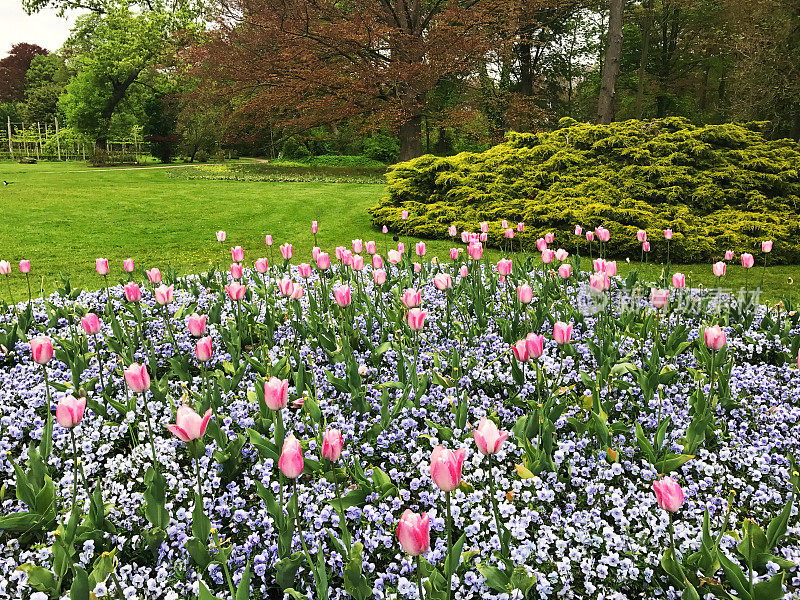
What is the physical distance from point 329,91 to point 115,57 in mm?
18343

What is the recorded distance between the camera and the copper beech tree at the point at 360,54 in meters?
17.5

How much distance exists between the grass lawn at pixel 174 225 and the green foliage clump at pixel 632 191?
41 centimetres

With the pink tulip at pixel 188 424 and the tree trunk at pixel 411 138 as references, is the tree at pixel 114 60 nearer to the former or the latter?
the tree trunk at pixel 411 138

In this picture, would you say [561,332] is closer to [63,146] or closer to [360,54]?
[360,54]

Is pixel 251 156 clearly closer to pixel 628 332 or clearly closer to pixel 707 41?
pixel 707 41

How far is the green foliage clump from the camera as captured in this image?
741 cm

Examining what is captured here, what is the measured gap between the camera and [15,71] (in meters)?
58.7

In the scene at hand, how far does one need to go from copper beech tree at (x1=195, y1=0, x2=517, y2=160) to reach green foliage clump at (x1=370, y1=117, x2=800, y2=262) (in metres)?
8.91

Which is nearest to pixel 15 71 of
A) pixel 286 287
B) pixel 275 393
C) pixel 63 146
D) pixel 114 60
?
pixel 63 146

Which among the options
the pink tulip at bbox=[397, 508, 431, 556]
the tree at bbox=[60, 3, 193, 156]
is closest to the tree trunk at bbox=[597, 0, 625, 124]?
the pink tulip at bbox=[397, 508, 431, 556]

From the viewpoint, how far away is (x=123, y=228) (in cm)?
1025

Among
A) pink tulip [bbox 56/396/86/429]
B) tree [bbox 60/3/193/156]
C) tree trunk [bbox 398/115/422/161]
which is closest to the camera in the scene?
pink tulip [bbox 56/396/86/429]

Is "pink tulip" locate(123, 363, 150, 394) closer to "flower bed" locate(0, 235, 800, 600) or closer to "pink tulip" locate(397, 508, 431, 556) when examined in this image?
"flower bed" locate(0, 235, 800, 600)

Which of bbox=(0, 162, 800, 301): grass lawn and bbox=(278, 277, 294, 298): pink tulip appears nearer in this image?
bbox=(278, 277, 294, 298): pink tulip
